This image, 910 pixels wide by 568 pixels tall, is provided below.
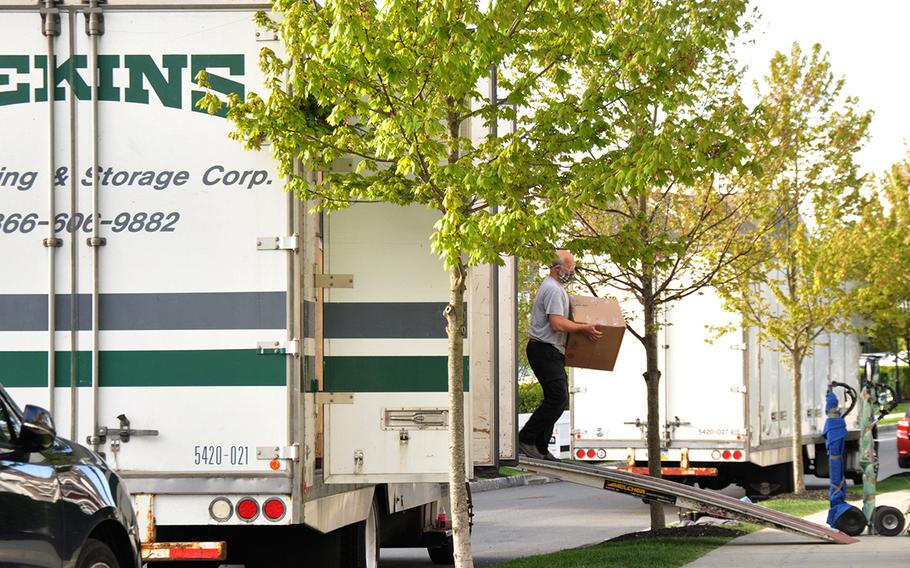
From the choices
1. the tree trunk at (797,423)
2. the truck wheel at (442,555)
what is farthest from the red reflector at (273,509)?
the tree trunk at (797,423)

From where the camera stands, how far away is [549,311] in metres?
11.8

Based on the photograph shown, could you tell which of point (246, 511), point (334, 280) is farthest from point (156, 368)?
point (334, 280)

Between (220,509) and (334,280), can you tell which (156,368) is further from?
(334,280)

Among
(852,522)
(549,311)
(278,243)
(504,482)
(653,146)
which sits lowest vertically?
(504,482)

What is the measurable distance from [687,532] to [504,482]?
12.4 m

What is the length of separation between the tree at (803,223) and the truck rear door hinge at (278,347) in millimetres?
11503

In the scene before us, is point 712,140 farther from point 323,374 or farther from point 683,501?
point 683,501

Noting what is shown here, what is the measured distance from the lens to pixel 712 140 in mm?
9406

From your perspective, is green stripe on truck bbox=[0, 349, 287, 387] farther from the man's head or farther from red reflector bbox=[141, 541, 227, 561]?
the man's head

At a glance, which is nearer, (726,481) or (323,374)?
(323,374)

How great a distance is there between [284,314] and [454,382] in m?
1.31

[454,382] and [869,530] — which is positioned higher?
[454,382]

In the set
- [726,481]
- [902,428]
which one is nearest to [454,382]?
[726,481]

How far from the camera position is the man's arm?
11.6m
